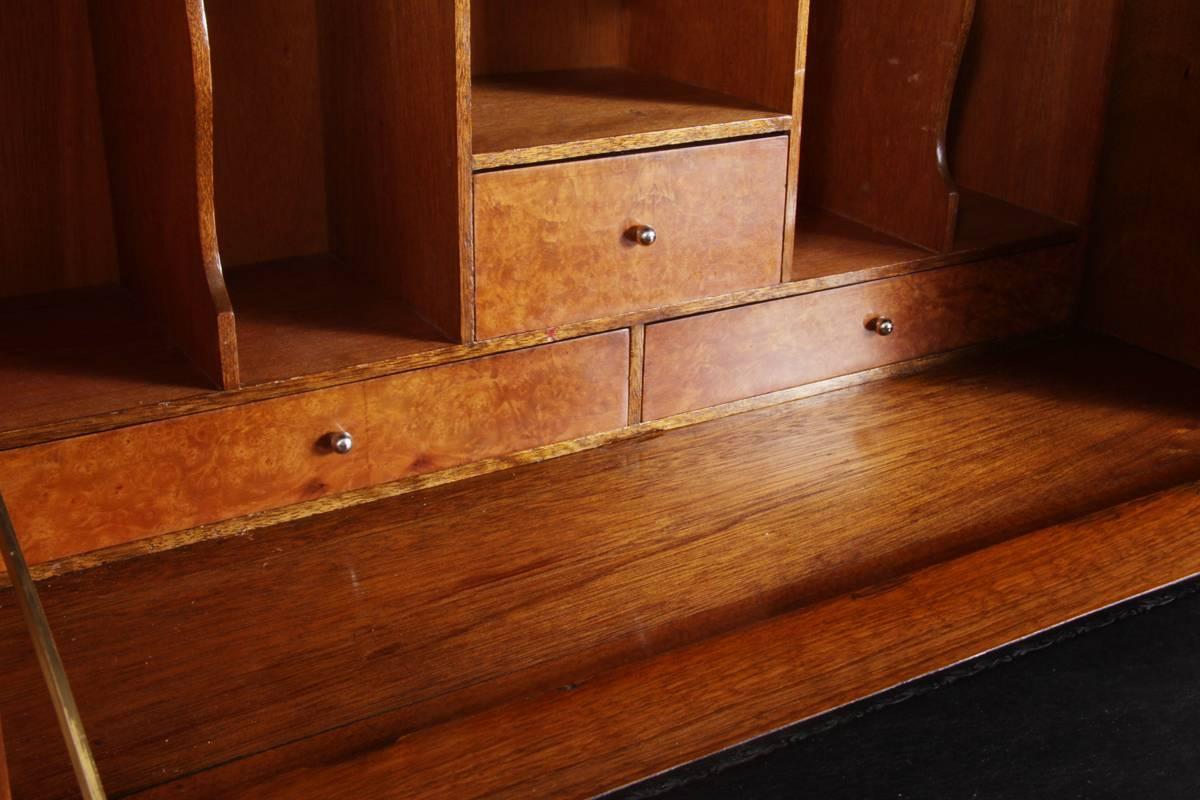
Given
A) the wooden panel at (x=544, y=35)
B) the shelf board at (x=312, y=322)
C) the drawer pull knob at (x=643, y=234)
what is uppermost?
the wooden panel at (x=544, y=35)

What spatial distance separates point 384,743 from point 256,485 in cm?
46

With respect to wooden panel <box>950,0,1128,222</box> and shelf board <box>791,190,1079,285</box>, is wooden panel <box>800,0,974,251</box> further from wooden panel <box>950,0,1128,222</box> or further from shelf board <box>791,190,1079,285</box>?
wooden panel <box>950,0,1128,222</box>

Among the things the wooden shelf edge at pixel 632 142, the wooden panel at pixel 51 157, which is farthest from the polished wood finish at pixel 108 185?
the wooden shelf edge at pixel 632 142

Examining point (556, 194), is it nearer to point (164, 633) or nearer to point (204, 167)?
point (204, 167)

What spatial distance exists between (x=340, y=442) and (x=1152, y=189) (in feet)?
4.73

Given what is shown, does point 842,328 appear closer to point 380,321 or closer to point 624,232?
point 624,232

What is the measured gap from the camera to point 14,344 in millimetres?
1752

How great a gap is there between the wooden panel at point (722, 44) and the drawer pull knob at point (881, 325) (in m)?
0.40

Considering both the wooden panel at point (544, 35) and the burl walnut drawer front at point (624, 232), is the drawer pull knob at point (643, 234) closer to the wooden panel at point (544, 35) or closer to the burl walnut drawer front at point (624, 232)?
the burl walnut drawer front at point (624, 232)

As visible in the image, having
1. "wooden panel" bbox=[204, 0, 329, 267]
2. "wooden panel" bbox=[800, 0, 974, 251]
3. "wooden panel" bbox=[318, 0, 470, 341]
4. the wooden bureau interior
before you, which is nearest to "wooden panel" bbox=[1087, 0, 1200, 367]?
the wooden bureau interior

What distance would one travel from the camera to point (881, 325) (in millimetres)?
2123

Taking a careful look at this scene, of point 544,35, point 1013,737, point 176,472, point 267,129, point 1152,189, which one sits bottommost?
point 1013,737

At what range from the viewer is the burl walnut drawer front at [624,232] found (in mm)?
1756

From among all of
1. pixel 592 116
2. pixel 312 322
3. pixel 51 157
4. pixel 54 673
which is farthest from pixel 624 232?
pixel 54 673
